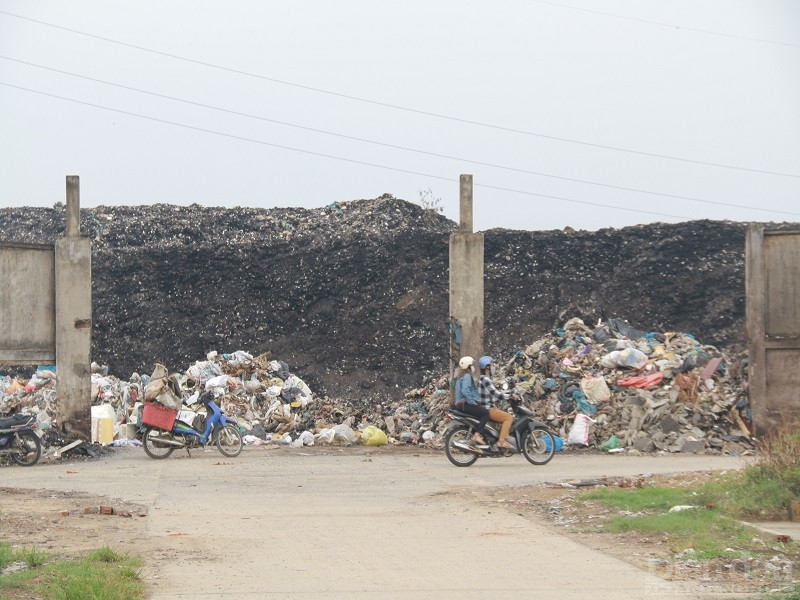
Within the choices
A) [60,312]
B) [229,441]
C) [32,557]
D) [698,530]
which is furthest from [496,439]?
[32,557]

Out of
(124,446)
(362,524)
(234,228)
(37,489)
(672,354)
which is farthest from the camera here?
(234,228)

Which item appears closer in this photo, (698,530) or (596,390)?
(698,530)

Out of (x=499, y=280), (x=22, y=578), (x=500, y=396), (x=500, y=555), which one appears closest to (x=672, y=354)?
(x=500, y=396)

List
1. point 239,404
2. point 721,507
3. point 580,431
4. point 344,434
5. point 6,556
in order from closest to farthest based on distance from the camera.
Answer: point 6,556 < point 721,507 < point 580,431 < point 344,434 < point 239,404

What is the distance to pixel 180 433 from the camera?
17781 mm

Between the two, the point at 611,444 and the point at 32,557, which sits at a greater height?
the point at 32,557

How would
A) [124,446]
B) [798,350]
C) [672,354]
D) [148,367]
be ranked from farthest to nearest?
[148,367]
[672,354]
[124,446]
[798,350]

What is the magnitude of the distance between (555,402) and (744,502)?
11580 mm

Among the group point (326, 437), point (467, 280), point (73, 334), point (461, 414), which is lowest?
point (326, 437)

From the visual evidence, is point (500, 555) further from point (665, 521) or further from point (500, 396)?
point (500, 396)

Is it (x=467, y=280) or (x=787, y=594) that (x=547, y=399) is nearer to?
(x=467, y=280)

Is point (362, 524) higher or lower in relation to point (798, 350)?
lower

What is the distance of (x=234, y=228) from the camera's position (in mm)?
33812

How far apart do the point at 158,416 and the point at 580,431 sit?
7994mm
